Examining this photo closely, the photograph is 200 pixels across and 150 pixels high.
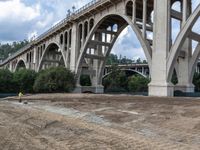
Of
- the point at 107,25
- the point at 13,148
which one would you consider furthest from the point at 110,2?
the point at 13,148

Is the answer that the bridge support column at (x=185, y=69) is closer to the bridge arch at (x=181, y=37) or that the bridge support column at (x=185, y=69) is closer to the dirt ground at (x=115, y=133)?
the bridge arch at (x=181, y=37)

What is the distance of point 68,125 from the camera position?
17.4m

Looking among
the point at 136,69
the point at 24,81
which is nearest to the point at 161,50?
the point at 24,81

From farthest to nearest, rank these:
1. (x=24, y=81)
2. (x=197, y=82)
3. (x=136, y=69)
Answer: (x=136, y=69)
(x=197, y=82)
(x=24, y=81)

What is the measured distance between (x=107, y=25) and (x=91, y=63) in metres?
9.46

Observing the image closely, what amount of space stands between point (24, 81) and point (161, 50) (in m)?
43.1

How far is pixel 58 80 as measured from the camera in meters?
66.8

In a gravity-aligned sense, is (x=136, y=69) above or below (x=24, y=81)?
above

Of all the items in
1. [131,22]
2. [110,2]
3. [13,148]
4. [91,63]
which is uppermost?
[110,2]

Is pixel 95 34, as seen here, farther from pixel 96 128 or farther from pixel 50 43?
pixel 96 128

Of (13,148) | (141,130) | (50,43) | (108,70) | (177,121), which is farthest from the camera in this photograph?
(108,70)

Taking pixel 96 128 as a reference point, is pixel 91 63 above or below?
above

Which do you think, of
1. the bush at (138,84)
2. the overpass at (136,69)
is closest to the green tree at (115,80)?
the overpass at (136,69)

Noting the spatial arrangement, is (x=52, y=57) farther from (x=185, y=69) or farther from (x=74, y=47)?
(x=185, y=69)
